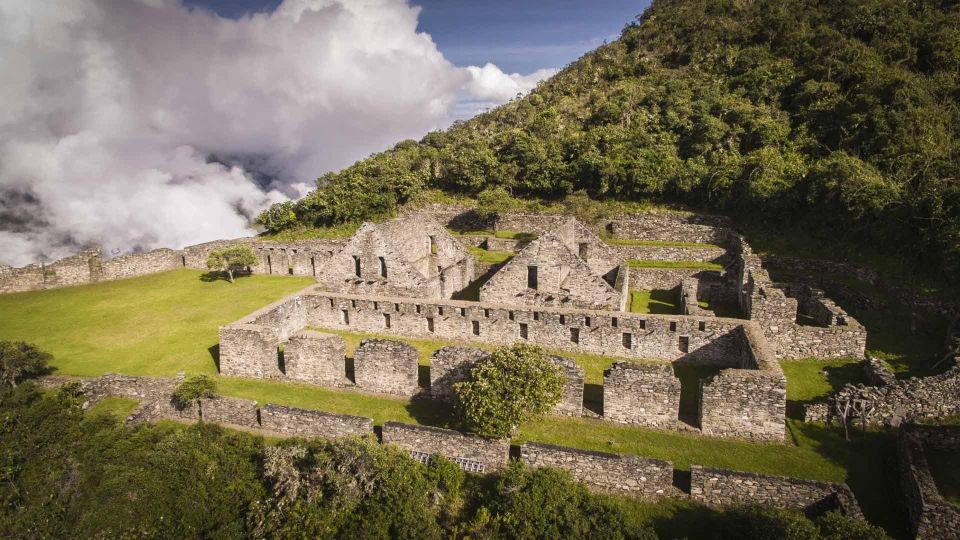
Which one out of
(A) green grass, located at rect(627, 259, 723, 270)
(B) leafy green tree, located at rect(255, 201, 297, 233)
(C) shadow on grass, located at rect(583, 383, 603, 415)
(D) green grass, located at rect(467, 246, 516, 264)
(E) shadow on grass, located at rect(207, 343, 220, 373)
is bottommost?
(C) shadow on grass, located at rect(583, 383, 603, 415)

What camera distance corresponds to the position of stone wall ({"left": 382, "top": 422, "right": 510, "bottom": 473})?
1295 cm

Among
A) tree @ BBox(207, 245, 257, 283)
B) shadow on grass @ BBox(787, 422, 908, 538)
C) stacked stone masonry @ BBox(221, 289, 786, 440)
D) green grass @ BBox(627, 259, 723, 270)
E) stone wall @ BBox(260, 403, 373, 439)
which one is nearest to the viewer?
shadow on grass @ BBox(787, 422, 908, 538)


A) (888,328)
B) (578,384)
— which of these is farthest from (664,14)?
(578,384)

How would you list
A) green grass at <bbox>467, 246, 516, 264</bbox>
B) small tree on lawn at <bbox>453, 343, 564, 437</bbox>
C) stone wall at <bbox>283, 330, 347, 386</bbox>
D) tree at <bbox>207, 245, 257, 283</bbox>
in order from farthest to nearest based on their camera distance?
green grass at <bbox>467, 246, 516, 264</bbox> < tree at <bbox>207, 245, 257, 283</bbox> < stone wall at <bbox>283, 330, 347, 386</bbox> < small tree on lawn at <bbox>453, 343, 564, 437</bbox>

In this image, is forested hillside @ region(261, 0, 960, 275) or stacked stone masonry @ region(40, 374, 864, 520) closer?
stacked stone masonry @ region(40, 374, 864, 520)

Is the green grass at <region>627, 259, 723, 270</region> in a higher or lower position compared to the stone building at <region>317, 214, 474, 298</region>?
lower

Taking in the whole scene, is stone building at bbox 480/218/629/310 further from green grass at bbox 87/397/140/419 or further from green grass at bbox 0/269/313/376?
green grass at bbox 87/397/140/419

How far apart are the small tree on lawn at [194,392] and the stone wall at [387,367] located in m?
4.70

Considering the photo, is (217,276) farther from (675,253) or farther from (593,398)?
(675,253)

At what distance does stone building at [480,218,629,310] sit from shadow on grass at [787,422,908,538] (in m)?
9.52

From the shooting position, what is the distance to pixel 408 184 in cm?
4850

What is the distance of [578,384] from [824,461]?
6.75 meters

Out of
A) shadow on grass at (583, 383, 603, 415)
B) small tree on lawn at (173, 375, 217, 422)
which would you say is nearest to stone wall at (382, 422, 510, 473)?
shadow on grass at (583, 383, 603, 415)

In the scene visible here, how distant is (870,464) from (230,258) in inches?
1332
